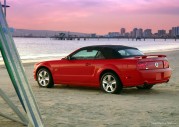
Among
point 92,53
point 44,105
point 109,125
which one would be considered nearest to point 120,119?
point 109,125

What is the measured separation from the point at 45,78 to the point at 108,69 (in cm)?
258

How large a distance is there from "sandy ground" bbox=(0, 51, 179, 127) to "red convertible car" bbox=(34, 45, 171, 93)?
0.33 m

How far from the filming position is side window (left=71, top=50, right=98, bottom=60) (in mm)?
12338

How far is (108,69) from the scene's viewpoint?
1165 centimetres

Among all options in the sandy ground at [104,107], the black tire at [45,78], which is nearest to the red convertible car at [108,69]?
the black tire at [45,78]

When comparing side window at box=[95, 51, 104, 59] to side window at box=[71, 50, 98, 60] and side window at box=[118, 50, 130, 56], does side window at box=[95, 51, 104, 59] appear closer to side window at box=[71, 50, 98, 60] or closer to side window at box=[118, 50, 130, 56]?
side window at box=[71, 50, 98, 60]

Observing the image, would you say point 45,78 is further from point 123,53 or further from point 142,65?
point 142,65

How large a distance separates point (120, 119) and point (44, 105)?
7.73ft

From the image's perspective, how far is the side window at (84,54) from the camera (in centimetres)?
1234

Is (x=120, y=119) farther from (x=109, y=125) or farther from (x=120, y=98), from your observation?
(x=120, y=98)

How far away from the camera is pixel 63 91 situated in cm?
1233

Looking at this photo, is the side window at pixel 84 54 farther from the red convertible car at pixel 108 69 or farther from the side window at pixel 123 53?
the side window at pixel 123 53

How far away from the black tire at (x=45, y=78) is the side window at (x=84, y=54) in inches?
42.9

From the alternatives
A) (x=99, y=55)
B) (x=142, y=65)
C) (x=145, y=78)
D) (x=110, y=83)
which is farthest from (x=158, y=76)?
(x=99, y=55)
